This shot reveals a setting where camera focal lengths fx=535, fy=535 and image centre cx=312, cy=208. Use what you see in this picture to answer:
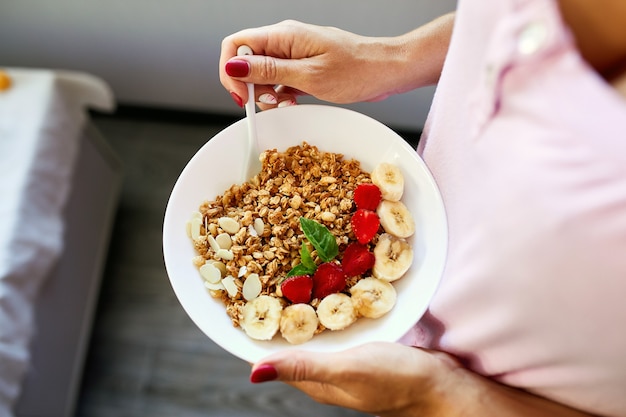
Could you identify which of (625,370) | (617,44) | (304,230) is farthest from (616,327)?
(304,230)

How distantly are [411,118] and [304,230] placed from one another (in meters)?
0.87

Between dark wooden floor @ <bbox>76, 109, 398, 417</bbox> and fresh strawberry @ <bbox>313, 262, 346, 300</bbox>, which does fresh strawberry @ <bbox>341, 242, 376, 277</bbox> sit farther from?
dark wooden floor @ <bbox>76, 109, 398, 417</bbox>

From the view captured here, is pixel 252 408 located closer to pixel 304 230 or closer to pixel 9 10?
pixel 304 230

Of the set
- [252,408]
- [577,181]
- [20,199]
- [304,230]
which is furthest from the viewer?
[252,408]

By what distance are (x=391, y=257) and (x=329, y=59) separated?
264 millimetres

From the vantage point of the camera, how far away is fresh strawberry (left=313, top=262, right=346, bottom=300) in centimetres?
63

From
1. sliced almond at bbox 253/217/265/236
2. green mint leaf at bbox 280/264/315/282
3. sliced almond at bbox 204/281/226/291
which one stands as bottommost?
sliced almond at bbox 204/281/226/291

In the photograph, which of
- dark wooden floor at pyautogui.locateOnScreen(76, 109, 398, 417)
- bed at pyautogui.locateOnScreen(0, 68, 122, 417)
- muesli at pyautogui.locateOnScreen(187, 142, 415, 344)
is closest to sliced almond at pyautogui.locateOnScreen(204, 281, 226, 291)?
muesli at pyautogui.locateOnScreen(187, 142, 415, 344)

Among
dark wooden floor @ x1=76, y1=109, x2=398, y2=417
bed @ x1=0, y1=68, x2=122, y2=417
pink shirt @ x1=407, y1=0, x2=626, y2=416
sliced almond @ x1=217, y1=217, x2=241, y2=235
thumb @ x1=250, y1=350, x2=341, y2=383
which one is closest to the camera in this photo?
pink shirt @ x1=407, y1=0, x2=626, y2=416

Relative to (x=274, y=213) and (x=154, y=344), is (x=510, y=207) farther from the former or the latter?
(x=154, y=344)

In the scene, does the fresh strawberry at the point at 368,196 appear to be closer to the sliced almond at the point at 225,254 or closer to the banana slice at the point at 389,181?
the banana slice at the point at 389,181

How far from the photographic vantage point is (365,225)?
646 mm

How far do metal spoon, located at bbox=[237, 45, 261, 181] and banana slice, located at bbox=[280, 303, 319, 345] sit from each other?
0.59 ft

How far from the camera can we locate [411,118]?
141 centimetres
